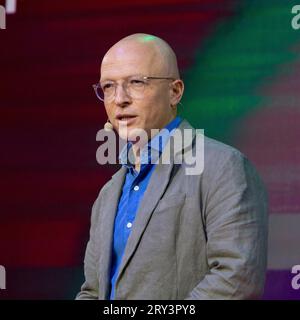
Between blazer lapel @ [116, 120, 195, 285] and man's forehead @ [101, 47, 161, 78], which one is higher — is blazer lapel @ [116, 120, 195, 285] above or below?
below

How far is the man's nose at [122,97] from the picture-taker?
6.40ft

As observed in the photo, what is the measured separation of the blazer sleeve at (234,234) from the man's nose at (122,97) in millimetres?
331

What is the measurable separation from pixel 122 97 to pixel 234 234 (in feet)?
1.68

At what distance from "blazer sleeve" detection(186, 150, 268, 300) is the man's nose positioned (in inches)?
13.0

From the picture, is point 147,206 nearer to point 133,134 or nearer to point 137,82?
point 133,134

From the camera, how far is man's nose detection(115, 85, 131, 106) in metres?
1.95

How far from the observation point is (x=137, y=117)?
77.7 inches

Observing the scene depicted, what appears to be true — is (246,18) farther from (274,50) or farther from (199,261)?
(199,261)

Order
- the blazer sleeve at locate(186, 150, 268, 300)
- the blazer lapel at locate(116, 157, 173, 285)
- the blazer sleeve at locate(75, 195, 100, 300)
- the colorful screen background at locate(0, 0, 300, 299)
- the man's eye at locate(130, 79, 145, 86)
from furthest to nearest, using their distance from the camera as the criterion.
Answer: the colorful screen background at locate(0, 0, 300, 299) → the blazer sleeve at locate(75, 195, 100, 300) → the man's eye at locate(130, 79, 145, 86) → the blazer lapel at locate(116, 157, 173, 285) → the blazer sleeve at locate(186, 150, 268, 300)

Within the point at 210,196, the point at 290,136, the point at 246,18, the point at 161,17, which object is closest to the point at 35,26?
the point at 161,17

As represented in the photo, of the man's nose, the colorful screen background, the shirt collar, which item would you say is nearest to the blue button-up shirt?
the shirt collar

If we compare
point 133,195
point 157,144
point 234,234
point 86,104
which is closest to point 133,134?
point 157,144

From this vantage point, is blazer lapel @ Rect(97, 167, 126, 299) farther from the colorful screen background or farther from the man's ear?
the colorful screen background

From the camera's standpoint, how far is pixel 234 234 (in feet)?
5.76
